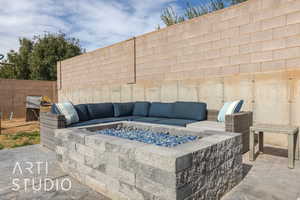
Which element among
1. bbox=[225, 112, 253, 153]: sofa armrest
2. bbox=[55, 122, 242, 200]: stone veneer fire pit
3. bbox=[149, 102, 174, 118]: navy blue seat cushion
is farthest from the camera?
bbox=[149, 102, 174, 118]: navy blue seat cushion

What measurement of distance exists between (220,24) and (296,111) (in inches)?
86.4

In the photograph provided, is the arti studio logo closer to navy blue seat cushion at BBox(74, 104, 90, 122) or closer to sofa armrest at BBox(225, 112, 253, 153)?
navy blue seat cushion at BBox(74, 104, 90, 122)

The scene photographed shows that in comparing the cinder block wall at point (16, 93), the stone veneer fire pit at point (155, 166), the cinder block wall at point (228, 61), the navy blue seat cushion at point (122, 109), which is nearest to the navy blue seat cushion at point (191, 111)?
the cinder block wall at point (228, 61)

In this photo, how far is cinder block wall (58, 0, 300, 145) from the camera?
10.4 feet

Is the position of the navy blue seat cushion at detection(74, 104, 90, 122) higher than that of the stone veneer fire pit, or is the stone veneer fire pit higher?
the navy blue seat cushion at detection(74, 104, 90, 122)

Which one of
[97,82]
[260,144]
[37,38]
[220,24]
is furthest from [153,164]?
[37,38]

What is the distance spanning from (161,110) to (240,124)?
1946 millimetres

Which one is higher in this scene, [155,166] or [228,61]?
[228,61]

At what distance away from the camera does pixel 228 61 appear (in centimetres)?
386

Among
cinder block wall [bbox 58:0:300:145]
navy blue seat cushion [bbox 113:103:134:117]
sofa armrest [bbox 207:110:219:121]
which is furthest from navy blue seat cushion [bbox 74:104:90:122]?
sofa armrest [bbox 207:110:219:121]

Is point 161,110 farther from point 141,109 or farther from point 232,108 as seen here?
point 232,108

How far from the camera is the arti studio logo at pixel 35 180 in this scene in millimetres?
2057

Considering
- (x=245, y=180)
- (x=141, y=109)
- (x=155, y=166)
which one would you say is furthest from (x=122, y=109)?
(x=155, y=166)

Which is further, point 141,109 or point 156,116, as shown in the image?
point 141,109
